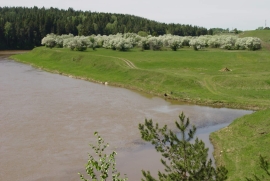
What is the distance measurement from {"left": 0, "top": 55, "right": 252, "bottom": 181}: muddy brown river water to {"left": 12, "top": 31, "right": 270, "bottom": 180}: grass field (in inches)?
134

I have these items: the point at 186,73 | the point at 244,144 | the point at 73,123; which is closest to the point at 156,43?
the point at 186,73

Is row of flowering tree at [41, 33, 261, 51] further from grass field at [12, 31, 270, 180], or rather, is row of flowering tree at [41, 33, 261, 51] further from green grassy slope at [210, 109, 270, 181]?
green grassy slope at [210, 109, 270, 181]

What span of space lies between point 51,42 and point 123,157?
10628 cm

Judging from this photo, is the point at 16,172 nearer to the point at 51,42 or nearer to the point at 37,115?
the point at 37,115

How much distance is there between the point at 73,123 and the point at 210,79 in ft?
104

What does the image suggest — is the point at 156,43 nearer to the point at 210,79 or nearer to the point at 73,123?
the point at 210,79

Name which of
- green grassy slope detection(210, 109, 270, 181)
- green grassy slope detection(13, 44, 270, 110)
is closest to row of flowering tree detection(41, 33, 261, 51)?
green grassy slope detection(13, 44, 270, 110)

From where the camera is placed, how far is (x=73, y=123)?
41.8 metres

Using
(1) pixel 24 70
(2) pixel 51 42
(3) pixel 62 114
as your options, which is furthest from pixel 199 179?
(2) pixel 51 42

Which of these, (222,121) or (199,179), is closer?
(199,179)

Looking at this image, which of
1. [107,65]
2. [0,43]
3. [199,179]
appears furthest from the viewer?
[0,43]

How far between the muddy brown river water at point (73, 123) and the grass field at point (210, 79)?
11.2 feet

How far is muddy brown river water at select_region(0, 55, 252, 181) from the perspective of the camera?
29078 mm

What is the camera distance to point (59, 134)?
37.5 metres
